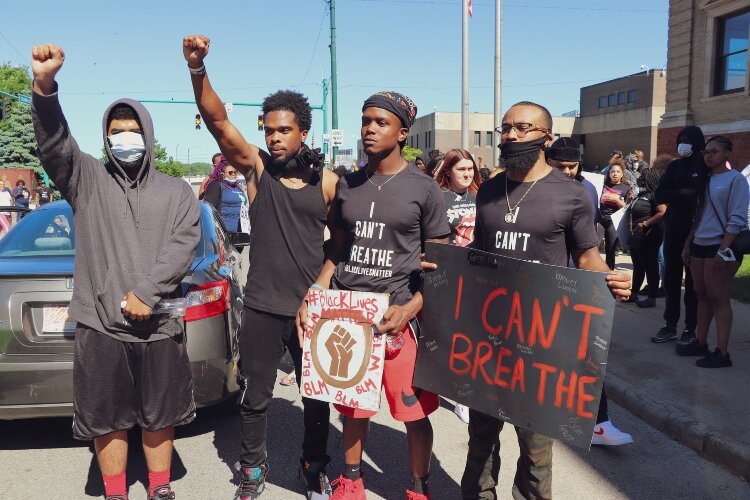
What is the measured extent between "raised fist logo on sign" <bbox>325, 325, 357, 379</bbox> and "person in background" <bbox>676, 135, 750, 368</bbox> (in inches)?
144

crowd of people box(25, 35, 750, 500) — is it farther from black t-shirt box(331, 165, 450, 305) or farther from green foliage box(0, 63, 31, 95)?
green foliage box(0, 63, 31, 95)

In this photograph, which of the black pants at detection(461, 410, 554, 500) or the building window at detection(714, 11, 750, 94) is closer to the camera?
the black pants at detection(461, 410, 554, 500)

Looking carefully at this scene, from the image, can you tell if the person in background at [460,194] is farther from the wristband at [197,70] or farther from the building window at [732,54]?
the building window at [732,54]

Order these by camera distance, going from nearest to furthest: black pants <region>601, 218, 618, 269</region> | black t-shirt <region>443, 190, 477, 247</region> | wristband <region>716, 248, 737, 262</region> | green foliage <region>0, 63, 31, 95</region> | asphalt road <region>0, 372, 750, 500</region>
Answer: asphalt road <region>0, 372, 750, 500</region>
black t-shirt <region>443, 190, 477, 247</region>
wristband <region>716, 248, 737, 262</region>
black pants <region>601, 218, 618, 269</region>
green foliage <region>0, 63, 31, 95</region>

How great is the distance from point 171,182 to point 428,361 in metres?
1.51

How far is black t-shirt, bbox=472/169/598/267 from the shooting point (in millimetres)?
2674

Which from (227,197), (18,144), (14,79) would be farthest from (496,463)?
(14,79)

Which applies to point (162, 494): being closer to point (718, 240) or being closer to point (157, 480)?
point (157, 480)

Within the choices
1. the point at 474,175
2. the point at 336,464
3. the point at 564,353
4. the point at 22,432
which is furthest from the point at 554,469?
the point at 22,432

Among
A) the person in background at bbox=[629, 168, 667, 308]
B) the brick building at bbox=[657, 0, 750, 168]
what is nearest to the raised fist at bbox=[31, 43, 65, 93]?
the person in background at bbox=[629, 168, 667, 308]

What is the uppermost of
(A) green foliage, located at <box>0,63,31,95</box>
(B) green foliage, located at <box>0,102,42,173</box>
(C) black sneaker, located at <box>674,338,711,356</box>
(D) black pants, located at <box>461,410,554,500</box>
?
(A) green foliage, located at <box>0,63,31,95</box>

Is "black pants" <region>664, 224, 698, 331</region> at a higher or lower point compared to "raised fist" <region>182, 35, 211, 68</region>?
lower

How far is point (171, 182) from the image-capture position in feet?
10.3

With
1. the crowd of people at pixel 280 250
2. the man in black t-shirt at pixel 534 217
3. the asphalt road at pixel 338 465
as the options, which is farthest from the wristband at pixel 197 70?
the asphalt road at pixel 338 465
